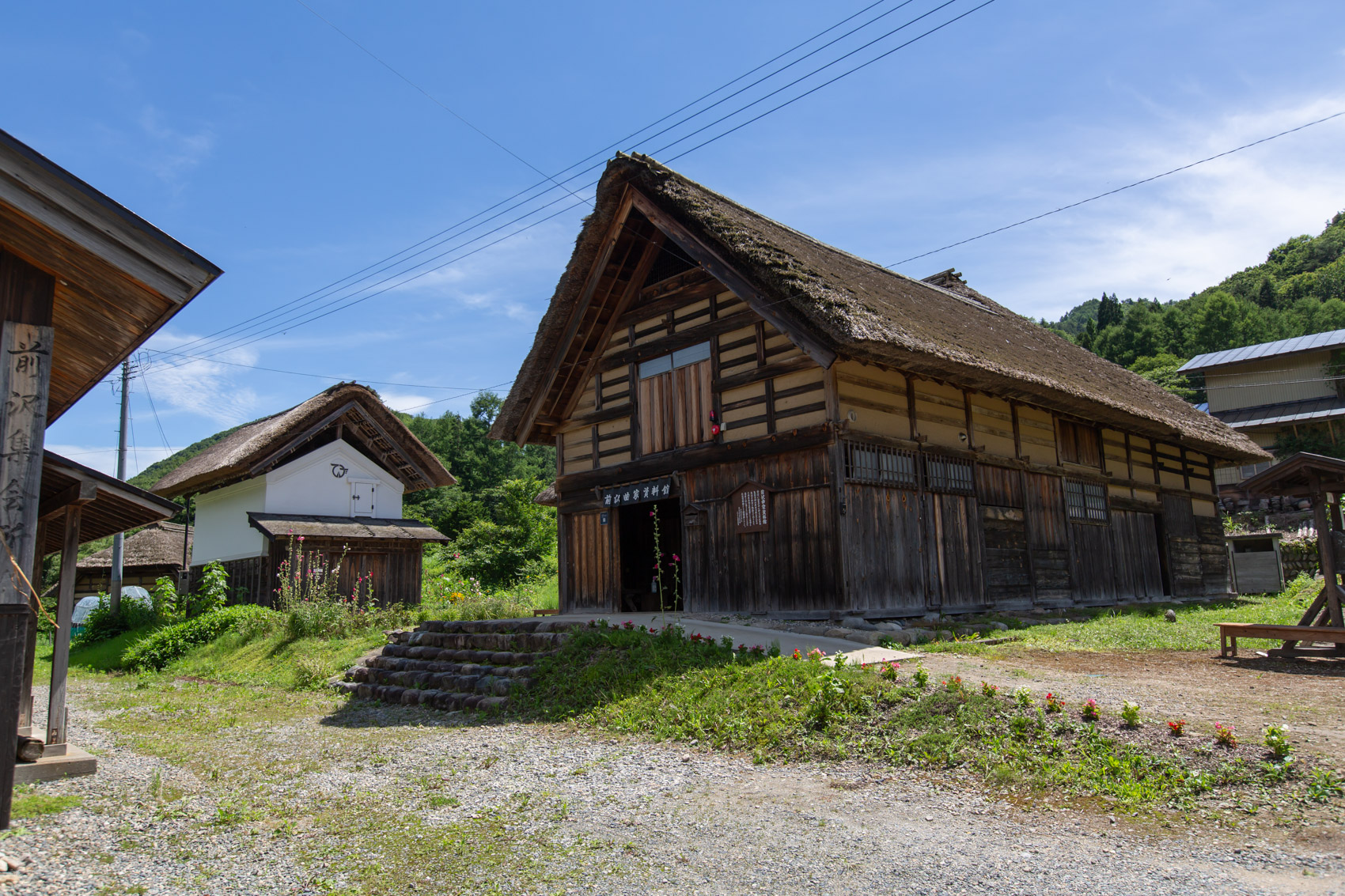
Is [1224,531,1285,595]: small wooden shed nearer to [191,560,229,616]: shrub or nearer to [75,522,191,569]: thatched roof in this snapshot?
[191,560,229,616]: shrub

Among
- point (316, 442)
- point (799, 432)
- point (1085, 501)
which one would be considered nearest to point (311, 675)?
point (799, 432)

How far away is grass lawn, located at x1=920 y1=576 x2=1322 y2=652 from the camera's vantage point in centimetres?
1157

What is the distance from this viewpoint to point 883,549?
13.1m

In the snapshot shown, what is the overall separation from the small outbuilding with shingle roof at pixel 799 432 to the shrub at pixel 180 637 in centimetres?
783

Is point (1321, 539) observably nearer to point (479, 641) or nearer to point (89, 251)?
point (479, 641)

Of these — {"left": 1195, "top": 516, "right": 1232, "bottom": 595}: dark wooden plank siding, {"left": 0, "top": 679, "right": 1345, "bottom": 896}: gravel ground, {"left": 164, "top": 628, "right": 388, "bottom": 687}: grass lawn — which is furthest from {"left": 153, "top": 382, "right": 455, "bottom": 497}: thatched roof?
{"left": 1195, "top": 516, "right": 1232, "bottom": 595}: dark wooden plank siding

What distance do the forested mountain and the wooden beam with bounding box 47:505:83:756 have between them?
5519cm

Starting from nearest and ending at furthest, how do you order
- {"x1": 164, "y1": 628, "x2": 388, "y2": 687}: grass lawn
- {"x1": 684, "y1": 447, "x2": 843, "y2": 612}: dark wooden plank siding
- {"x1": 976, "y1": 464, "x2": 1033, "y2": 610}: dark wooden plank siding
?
{"x1": 684, "y1": 447, "x2": 843, "y2": 612}: dark wooden plank siding → {"x1": 164, "y1": 628, "x2": 388, "y2": 687}: grass lawn → {"x1": 976, "y1": 464, "x2": 1033, "y2": 610}: dark wooden plank siding

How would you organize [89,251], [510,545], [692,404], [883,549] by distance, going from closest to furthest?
[89,251] → [883,549] → [692,404] → [510,545]

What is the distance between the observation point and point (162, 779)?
694 centimetres

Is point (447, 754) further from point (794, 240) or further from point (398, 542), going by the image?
point (398, 542)

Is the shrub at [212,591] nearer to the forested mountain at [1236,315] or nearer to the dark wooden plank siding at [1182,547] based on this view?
the dark wooden plank siding at [1182,547]

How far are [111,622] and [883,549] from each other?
69.8 feet

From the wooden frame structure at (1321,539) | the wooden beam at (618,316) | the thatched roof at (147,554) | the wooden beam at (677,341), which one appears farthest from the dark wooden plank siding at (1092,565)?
the thatched roof at (147,554)
